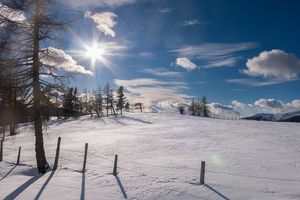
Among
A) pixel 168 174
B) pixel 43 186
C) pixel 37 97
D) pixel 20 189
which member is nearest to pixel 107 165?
pixel 168 174

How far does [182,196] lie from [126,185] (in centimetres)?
308

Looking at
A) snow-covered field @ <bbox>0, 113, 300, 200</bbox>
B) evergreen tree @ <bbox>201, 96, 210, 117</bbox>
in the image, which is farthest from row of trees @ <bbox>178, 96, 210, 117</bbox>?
snow-covered field @ <bbox>0, 113, 300, 200</bbox>

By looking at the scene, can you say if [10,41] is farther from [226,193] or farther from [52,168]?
[226,193]

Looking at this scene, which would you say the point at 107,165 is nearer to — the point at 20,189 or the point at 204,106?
the point at 20,189

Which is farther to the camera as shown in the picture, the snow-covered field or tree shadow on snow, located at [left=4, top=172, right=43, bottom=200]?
the snow-covered field

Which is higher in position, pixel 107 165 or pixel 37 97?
pixel 37 97

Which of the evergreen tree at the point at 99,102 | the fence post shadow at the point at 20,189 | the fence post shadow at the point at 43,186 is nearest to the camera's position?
the fence post shadow at the point at 43,186

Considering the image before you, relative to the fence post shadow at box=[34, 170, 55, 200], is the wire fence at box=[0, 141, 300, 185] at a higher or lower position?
higher

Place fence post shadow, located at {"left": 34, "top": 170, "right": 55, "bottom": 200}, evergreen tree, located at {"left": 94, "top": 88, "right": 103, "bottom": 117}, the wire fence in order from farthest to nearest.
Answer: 1. evergreen tree, located at {"left": 94, "top": 88, "right": 103, "bottom": 117}
2. the wire fence
3. fence post shadow, located at {"left": 34, "top": 170, "right": 55, "bottom": 200}

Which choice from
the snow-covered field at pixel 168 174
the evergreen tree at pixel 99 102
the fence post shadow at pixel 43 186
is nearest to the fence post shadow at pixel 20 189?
the snow-covered field at pixel 168 174

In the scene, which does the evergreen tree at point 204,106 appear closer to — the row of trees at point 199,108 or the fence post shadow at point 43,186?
the row of trees at point 199,108

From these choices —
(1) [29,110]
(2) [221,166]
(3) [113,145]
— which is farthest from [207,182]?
(3) [113,145]

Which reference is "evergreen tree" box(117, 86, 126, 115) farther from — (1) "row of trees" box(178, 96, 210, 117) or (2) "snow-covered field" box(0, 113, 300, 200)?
(2) "snow-covered field" box(0, 113, 300, 200)

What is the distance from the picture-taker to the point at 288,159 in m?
21.9
